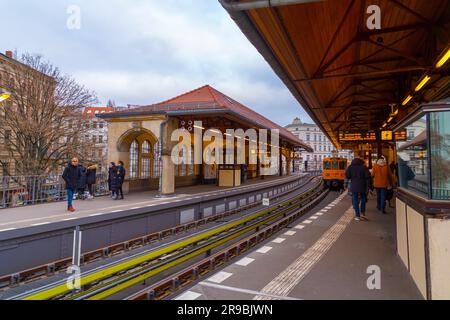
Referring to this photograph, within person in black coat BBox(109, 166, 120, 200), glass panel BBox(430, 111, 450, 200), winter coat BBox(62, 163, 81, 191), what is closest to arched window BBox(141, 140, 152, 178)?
person in black coat BBox(109, 166, 120, 200)

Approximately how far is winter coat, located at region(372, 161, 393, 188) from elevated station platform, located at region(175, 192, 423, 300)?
2.55 metres

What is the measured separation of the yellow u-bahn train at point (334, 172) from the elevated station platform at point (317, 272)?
14.6 metres

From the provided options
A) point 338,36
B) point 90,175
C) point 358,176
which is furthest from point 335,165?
point 90,175

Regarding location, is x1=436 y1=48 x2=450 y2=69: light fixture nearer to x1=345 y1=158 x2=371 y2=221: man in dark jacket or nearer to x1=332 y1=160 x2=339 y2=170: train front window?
x1=345 y1=158 x2=371 y2=221: man in dark jacket

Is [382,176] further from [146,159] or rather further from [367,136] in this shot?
[146,159]

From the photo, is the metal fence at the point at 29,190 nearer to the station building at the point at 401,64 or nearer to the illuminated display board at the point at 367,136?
the station building at the point at 401,64

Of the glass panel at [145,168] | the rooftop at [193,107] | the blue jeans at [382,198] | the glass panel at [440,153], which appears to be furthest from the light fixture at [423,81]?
the glass panel at [145,168]

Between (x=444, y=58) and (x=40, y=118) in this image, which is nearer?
(x=444, y=58)

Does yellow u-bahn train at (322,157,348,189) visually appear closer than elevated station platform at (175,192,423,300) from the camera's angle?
No

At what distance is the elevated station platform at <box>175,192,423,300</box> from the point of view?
144 inches

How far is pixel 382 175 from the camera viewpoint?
9.02 meters

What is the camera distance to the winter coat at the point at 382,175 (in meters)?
9.03

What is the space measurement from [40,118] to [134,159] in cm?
608
